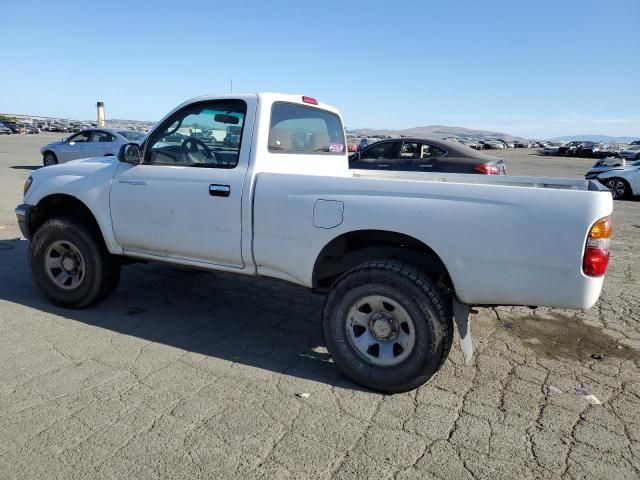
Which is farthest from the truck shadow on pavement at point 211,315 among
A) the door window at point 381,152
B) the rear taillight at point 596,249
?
the door window at point 381,152

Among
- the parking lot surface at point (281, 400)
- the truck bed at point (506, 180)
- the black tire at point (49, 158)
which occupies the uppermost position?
the truck bed at point (506, 180)

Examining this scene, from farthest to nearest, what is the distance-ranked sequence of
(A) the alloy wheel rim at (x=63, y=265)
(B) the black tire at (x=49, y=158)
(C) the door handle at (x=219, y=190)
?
(B) the black tire at (x=49, y=158) < (A) the alloy wheel rim at (x=63, y=265) < (C) the door handle at (x=219, y=190)

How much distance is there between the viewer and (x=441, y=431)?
2854mm

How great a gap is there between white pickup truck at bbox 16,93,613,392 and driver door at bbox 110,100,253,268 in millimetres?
11

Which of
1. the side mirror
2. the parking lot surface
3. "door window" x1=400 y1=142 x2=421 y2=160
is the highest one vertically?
"door window" x1=400 y1=142 x2=421 y2=160

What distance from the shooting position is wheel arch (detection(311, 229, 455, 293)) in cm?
335

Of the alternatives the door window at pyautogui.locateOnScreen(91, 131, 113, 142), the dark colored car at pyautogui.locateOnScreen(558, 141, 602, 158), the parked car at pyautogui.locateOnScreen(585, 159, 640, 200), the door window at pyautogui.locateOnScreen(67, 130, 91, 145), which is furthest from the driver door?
the dark colored car at pyautogui.locateOnScreen(558, 141, 602, 158)

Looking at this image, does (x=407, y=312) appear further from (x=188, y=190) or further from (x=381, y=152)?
(x=381, y=152)

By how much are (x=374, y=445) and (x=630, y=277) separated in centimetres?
482

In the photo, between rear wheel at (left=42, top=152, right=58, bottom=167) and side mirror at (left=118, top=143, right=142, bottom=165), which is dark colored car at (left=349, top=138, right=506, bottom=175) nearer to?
side mirror at (left=118, top=143, right=142, bottom=165)

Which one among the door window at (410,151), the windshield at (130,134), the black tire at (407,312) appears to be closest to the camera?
the black tire at (407,312)

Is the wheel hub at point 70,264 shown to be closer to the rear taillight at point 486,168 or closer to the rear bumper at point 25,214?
the rear bumper at point 25,214

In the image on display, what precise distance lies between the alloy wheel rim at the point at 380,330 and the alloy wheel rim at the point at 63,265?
8.71ft

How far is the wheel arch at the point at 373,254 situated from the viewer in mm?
3351
